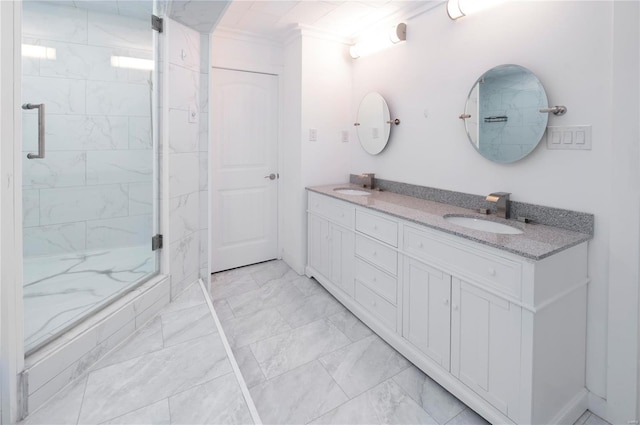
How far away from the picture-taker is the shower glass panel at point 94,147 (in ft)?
7.19

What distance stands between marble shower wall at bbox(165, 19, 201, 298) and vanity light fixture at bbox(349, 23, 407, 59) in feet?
4.40

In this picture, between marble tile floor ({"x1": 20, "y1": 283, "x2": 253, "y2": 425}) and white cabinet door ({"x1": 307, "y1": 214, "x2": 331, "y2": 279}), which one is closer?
marble tile floor ({"x1": 20, "y1": 283, "x2": 253, "y2": 425})

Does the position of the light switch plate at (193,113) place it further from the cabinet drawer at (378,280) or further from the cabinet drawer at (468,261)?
the cabinet drawer at (468,261)

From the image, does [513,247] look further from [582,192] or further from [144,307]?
[144,307]

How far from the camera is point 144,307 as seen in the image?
194 centimetres

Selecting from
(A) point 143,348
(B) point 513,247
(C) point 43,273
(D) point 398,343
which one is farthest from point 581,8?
→ (C) point 43,273

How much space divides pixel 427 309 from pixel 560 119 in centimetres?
113

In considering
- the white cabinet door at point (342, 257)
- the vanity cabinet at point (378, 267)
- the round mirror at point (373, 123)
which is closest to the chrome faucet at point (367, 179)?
the round mirror at point (373, 123)

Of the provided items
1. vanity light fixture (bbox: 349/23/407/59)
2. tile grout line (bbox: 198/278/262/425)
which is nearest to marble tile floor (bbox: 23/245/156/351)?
tile grout line (bbox: 198/278/262/425)

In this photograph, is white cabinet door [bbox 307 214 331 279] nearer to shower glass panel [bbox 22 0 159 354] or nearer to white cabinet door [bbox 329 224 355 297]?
white cabinet door [bbox 329 224 355 297]

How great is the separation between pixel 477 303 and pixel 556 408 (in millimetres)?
521

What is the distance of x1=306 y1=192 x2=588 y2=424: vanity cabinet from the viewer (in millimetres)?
1322

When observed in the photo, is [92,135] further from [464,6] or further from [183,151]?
[464,6]

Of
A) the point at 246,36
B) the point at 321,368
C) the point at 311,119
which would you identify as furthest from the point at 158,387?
the point at 246,36
